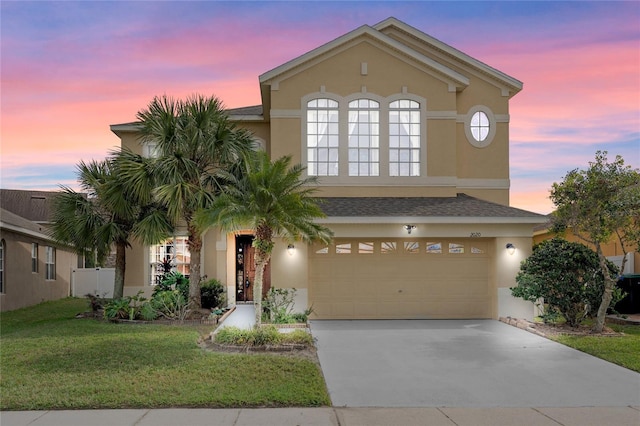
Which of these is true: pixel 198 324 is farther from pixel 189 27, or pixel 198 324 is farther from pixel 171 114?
pixel 189 27

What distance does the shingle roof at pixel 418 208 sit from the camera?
16234mm

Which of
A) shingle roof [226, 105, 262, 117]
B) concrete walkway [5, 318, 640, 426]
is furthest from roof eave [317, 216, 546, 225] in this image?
concrete walkway [5, 318, 640, 426]

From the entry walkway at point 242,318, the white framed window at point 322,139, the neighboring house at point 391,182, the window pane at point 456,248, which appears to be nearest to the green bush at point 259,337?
the entry walkway at point 242,318

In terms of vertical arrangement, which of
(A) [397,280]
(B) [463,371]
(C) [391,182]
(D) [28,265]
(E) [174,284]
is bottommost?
(B) [463,371]

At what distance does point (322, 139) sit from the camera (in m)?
18.0

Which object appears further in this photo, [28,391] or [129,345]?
[129,345]

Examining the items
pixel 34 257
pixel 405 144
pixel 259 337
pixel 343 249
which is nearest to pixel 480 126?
pixel 405 144

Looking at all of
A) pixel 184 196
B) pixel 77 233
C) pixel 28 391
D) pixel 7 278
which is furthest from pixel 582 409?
pixel 7 278

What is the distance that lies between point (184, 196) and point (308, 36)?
25.9 ft

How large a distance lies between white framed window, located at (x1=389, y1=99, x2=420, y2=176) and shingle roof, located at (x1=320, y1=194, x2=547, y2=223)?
3.28 feet

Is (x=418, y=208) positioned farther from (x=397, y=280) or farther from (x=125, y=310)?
(x=125, y=310)

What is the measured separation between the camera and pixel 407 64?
1834cm

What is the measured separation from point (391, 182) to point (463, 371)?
8.54m

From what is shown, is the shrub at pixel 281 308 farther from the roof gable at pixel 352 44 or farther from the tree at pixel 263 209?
the roof gable at pixel 352 44
